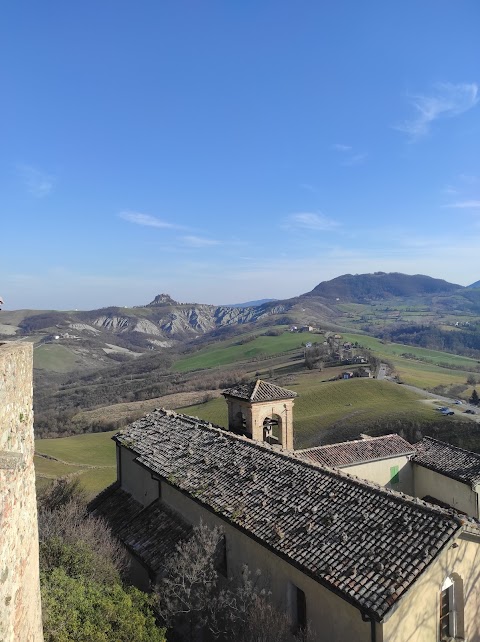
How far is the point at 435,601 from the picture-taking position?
9.59 metres

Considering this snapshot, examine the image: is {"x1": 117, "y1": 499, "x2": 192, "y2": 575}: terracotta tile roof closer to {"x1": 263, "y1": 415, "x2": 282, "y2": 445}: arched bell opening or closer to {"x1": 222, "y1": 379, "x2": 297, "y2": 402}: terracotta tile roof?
{"x1": 222, "y1": 379, "x2": 297, "y2": 402}: terracotta tile roof

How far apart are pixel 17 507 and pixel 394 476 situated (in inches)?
861

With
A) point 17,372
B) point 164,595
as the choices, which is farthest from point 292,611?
point 17,372

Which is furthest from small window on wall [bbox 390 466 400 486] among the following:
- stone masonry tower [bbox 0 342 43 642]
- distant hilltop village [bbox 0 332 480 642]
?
stone masonry tower [bbox 0 342 43 642]

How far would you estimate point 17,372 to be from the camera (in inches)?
243

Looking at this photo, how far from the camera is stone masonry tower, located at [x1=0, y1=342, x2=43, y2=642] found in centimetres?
501

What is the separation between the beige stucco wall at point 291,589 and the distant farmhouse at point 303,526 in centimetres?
3

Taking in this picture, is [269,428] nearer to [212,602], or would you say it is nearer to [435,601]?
[212,602]

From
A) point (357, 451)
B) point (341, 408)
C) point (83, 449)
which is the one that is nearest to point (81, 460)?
point (83, 449)

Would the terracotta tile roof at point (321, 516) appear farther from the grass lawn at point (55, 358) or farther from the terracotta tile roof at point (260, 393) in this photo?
the grass lawn at point (55, 358)

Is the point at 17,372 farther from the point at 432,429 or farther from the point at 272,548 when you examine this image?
the point at 432,429

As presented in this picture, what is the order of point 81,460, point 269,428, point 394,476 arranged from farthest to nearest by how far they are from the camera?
1. point 81,460
2. point 394,476
3. point 269,428

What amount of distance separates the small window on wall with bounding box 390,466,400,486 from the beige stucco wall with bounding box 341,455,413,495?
141 millimetres

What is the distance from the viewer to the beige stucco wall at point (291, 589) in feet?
30.7
